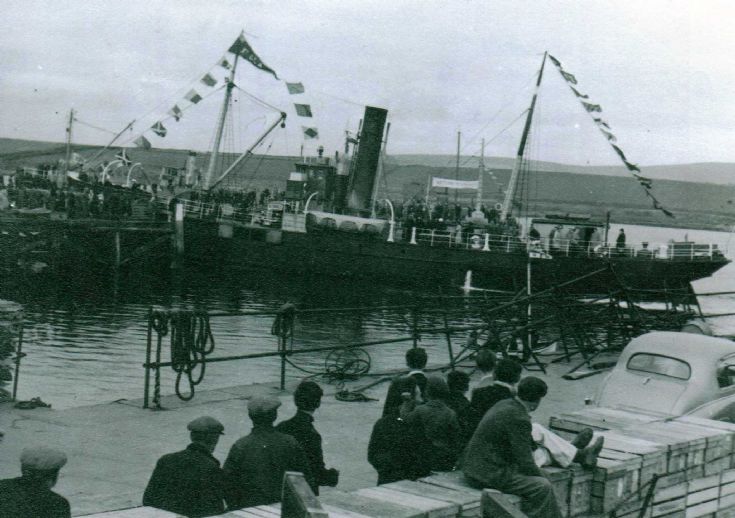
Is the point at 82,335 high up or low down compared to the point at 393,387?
down

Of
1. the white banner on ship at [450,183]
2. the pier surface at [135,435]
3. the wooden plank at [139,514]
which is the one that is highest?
the white banner on ship at [450,183]

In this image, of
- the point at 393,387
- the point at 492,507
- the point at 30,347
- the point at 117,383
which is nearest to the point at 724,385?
the point at 393,387

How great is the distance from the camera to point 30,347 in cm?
2103

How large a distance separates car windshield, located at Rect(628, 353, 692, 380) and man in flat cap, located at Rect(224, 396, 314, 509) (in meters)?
6.42

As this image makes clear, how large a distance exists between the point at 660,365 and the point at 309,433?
20.7 ft

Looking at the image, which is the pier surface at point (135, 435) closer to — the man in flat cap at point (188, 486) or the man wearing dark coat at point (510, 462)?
the man in flat cap at point (188, 486)

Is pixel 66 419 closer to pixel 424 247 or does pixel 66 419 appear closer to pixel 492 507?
pixel 492 507

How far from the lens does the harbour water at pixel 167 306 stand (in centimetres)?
1736

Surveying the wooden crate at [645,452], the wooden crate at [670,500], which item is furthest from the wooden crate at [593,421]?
the wooden crate at [670,500]

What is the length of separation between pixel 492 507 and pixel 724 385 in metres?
6.58

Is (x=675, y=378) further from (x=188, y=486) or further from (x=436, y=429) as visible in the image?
(x=188, y=486)

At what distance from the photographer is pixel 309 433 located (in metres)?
5.67

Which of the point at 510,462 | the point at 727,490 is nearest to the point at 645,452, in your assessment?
the point at 510,462

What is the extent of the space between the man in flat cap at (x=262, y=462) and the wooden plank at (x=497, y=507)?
1250 millimetres
